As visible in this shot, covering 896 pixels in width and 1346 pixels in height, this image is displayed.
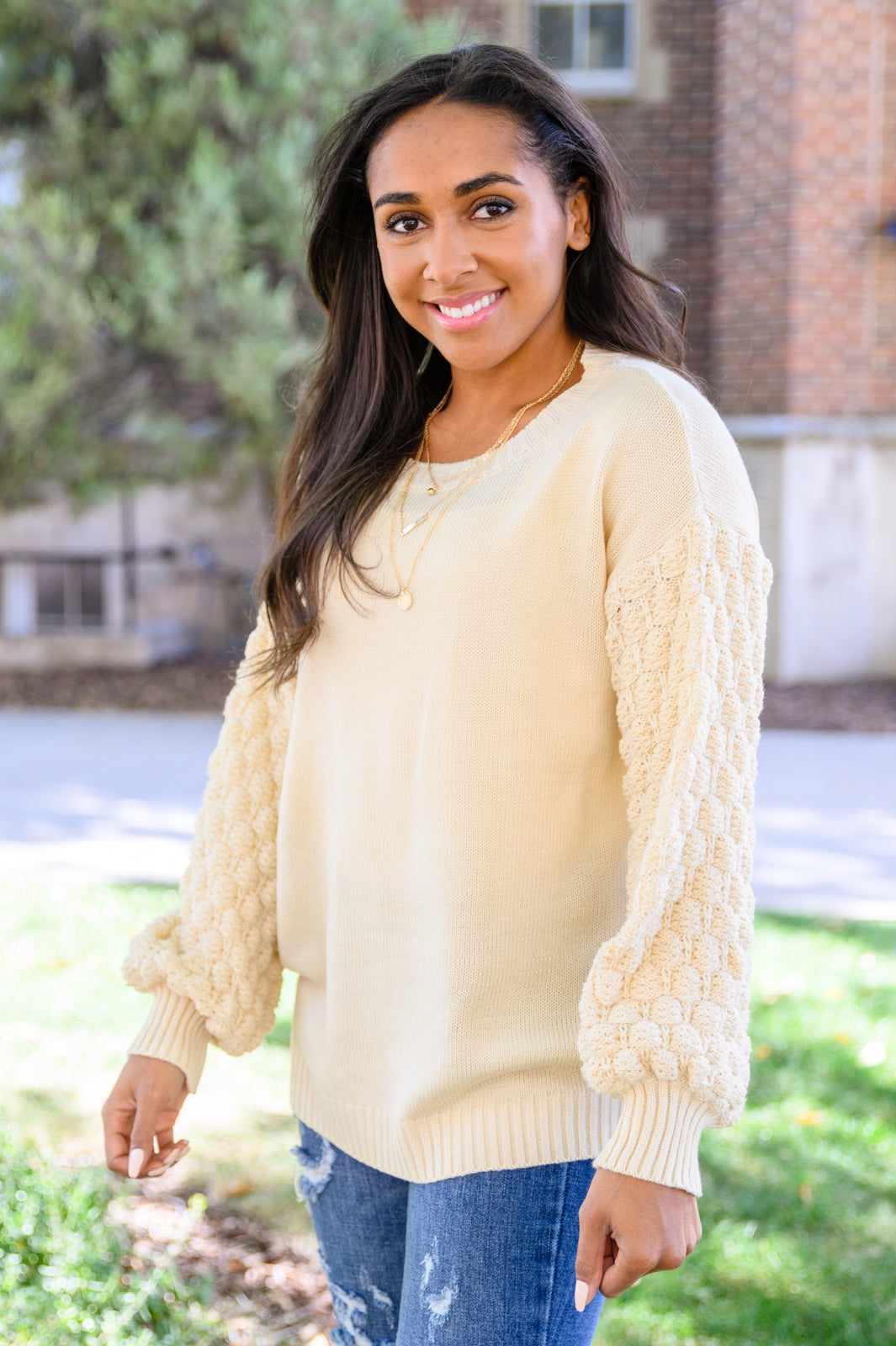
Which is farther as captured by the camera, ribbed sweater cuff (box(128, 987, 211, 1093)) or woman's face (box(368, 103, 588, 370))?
ribbed sweater cuff (box(128, 987, 211, 1093))

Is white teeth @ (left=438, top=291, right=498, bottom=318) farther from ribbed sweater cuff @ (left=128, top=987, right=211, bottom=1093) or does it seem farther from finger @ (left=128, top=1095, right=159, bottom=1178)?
finger @ (left=128, top=1095, right=159, bottom=1178)

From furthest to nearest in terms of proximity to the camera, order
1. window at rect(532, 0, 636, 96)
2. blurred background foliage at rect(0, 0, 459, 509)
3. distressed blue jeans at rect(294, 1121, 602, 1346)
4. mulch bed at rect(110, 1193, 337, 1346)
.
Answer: window at rect(532, 0, 636, 96), blurred background foliage at rect(0, 0, 459, 509), mulch bed at rect(110, 1193, 337, 1346), distressed blue jeans at rect(294, 1121, 602, 1346)

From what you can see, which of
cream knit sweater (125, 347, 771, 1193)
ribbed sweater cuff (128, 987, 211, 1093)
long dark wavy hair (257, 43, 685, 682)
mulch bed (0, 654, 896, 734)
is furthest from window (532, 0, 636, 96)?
ribbed sweater cuff (128, 987, 211, 1093)

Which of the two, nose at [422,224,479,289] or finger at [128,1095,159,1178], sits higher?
nose at [422,224,479,289]

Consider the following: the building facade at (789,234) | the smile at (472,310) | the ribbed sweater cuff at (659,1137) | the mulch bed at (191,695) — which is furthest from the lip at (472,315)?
the building facade at (789,234)

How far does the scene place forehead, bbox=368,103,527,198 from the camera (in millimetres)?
1590

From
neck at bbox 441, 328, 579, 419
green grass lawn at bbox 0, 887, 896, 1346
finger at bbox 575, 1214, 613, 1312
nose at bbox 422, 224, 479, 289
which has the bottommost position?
green grass lawn at bbox 0, 887, 896, 1346

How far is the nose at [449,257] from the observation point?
160 cm

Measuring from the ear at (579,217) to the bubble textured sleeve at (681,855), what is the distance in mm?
478

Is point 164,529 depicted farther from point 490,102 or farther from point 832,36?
point 490,102

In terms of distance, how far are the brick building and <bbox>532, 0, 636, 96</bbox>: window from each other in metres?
0.17

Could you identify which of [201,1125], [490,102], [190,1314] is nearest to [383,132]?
[490,102]

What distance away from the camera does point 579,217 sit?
171 cm

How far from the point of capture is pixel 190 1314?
97.1 inches
